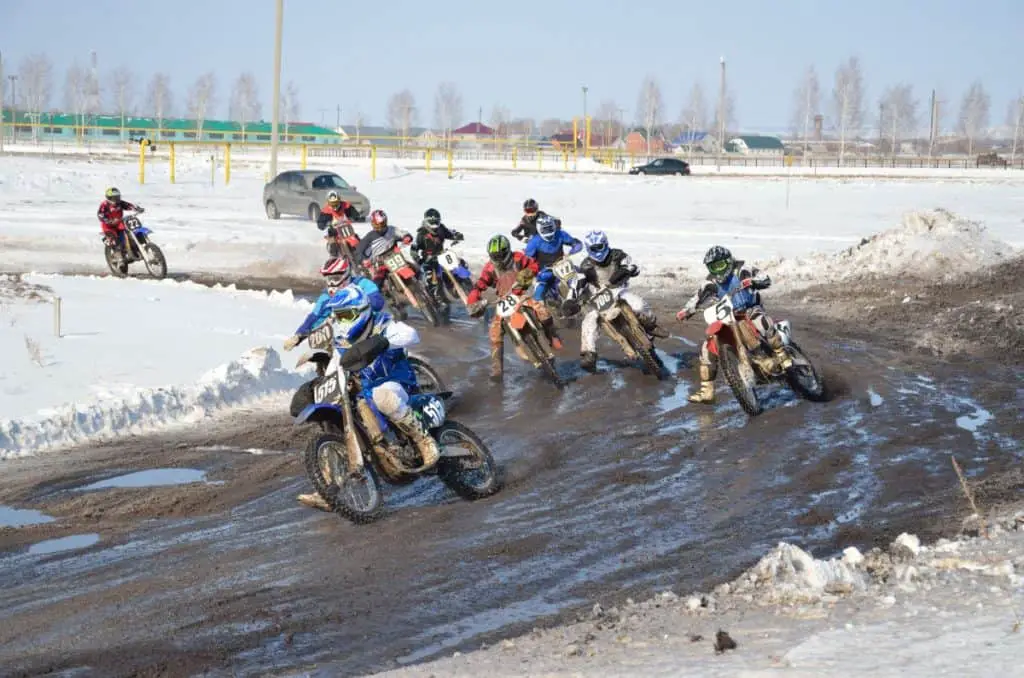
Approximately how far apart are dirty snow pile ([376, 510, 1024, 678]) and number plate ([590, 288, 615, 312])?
7062 mm

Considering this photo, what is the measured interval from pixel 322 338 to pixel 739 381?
4649 millimetres

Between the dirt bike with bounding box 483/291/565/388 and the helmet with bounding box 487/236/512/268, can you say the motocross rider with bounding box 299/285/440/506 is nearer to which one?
the dirt bike with bounding box 483/291/565/388

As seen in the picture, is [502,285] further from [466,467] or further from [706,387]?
[466,467]

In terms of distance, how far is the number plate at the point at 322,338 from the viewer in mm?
9141


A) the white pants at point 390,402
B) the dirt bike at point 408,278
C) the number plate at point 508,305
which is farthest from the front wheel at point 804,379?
the dirt bike at point 408,278

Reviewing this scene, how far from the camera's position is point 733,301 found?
1264 centimetres

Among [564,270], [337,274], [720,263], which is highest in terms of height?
[720,263]

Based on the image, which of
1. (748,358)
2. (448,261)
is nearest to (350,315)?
(748,358)

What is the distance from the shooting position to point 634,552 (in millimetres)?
7812

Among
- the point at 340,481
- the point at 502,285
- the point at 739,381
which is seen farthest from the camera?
the point at 502,285

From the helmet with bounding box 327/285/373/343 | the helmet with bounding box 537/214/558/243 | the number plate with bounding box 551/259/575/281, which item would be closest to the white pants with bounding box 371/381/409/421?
the helmet with bounding box 327/285/373/343

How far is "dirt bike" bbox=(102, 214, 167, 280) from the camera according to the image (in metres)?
23.1

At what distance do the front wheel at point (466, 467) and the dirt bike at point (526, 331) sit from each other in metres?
4.41

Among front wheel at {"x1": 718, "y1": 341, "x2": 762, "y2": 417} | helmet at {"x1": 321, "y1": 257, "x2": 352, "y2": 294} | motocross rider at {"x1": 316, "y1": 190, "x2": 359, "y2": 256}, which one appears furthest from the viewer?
motocross rider at {"x1": 316, "y1": 190, "x2": 359, "y2": 256}
